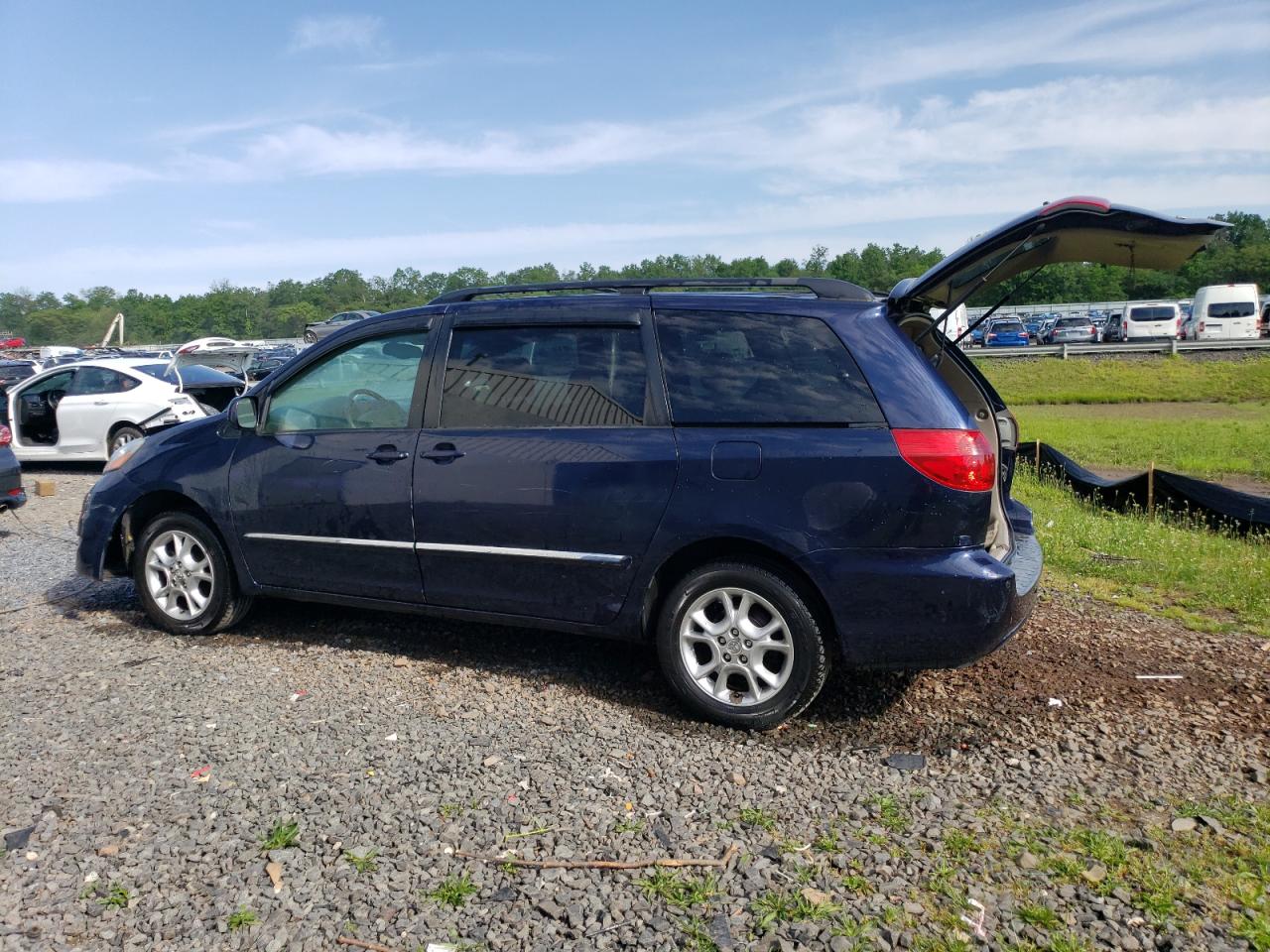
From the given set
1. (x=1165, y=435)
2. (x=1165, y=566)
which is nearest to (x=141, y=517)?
(x=1165, y=566)

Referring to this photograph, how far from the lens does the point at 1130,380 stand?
30797 mm

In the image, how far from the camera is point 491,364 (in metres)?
5.20

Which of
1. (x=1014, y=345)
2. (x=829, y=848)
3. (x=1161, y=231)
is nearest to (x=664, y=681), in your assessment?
(x=829, y=848)

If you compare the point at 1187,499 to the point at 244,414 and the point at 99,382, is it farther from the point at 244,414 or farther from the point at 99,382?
the point at 99,382

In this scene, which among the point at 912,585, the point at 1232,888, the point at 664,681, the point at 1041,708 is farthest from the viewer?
the point at 664,681

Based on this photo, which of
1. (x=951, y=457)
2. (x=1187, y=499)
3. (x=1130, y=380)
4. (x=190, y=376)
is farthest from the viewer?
(x=1130, y=380)

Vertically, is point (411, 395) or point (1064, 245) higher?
point (1064, 245)

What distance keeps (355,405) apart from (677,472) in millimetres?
1985

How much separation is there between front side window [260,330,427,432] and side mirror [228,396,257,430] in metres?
0.08

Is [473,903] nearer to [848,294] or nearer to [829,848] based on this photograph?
[829,848]

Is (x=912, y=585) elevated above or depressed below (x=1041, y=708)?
above

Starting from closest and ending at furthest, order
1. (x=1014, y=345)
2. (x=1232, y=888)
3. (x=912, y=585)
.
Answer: (x=1232, y=888) < (x=912, y=585) < (x=1014, y=345)

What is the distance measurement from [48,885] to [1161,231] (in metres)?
4.81

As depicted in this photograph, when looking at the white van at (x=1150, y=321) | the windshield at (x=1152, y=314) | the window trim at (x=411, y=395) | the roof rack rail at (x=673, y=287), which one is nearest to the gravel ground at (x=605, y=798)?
the window trim at (x=411, y=395)
